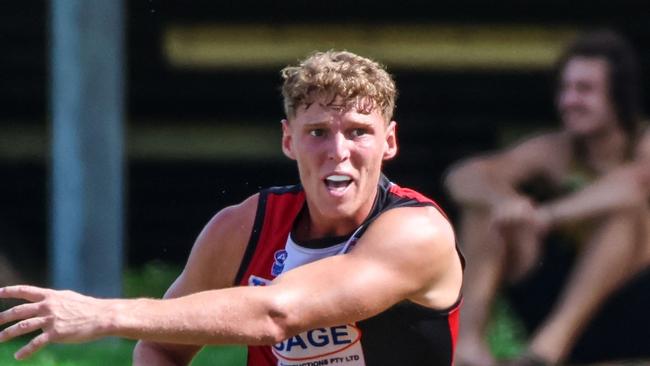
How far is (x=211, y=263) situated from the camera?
13.4 feet

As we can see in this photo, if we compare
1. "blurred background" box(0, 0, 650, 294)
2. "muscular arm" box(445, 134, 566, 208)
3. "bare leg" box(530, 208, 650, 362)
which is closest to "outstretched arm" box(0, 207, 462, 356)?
"bare leg" box(530, 208, 650, 362)

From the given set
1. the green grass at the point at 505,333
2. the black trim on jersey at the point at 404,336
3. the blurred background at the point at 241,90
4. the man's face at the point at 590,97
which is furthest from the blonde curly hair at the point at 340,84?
the blurred background at the point at 241,90

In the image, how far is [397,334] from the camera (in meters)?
3.92

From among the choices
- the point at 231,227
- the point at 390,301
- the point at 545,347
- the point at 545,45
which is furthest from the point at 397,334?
the point at 545,45

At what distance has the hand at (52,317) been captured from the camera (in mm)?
3215

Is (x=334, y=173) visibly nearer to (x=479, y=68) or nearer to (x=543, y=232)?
(x=543, y=232)

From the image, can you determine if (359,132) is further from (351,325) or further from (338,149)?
(351,325)

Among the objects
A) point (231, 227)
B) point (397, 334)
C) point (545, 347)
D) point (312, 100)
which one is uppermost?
point (312, 100)

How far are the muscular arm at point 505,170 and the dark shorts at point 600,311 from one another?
29 cm

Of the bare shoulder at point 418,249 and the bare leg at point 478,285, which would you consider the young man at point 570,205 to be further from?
the bare shoulder at point 418,249

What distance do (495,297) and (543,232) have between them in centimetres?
35

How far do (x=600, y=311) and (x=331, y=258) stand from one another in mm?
2701

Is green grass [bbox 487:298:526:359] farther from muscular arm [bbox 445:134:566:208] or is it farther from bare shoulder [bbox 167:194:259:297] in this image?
bare shoulder [bbox 167:194:259:297]

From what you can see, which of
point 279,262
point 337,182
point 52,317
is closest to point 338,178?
point 337,182
